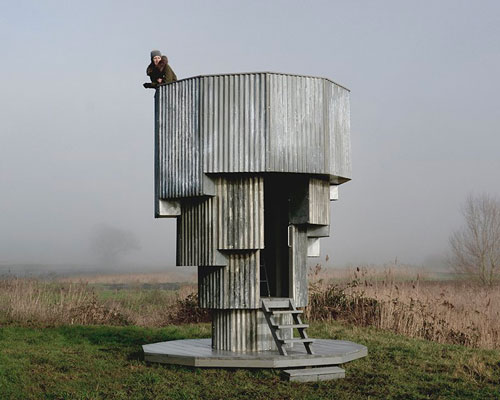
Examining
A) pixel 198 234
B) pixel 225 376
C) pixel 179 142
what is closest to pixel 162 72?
pixel 179 142

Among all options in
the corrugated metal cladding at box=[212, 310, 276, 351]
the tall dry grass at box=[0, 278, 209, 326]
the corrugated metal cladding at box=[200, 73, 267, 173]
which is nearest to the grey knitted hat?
the corrugated metal cladding at box=[200, 73, 267, 173]

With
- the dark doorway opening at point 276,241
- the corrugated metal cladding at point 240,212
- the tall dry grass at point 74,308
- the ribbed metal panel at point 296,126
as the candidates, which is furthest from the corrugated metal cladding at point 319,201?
the tall dry grass at point 74,308

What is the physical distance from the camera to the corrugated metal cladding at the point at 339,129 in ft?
36.1

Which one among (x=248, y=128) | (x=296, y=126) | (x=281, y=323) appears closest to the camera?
(x=248, y=128)

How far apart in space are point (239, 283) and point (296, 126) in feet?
8.61

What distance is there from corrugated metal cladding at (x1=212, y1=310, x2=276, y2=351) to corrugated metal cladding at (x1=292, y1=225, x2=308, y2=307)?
688mm

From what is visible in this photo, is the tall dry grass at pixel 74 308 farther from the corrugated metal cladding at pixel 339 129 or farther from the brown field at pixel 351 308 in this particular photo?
the corrugated metal cladding at pixel 339 129

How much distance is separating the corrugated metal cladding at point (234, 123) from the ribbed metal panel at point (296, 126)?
0.51 ft

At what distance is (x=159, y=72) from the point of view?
12.3 meters

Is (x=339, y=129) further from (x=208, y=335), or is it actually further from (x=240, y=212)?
(x=208, y=335)

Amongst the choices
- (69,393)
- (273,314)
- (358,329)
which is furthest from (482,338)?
(69,393)

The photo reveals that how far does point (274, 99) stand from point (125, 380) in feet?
15.7

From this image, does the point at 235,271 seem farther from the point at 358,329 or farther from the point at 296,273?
the point at 358,329

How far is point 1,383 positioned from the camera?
10.3 meters
